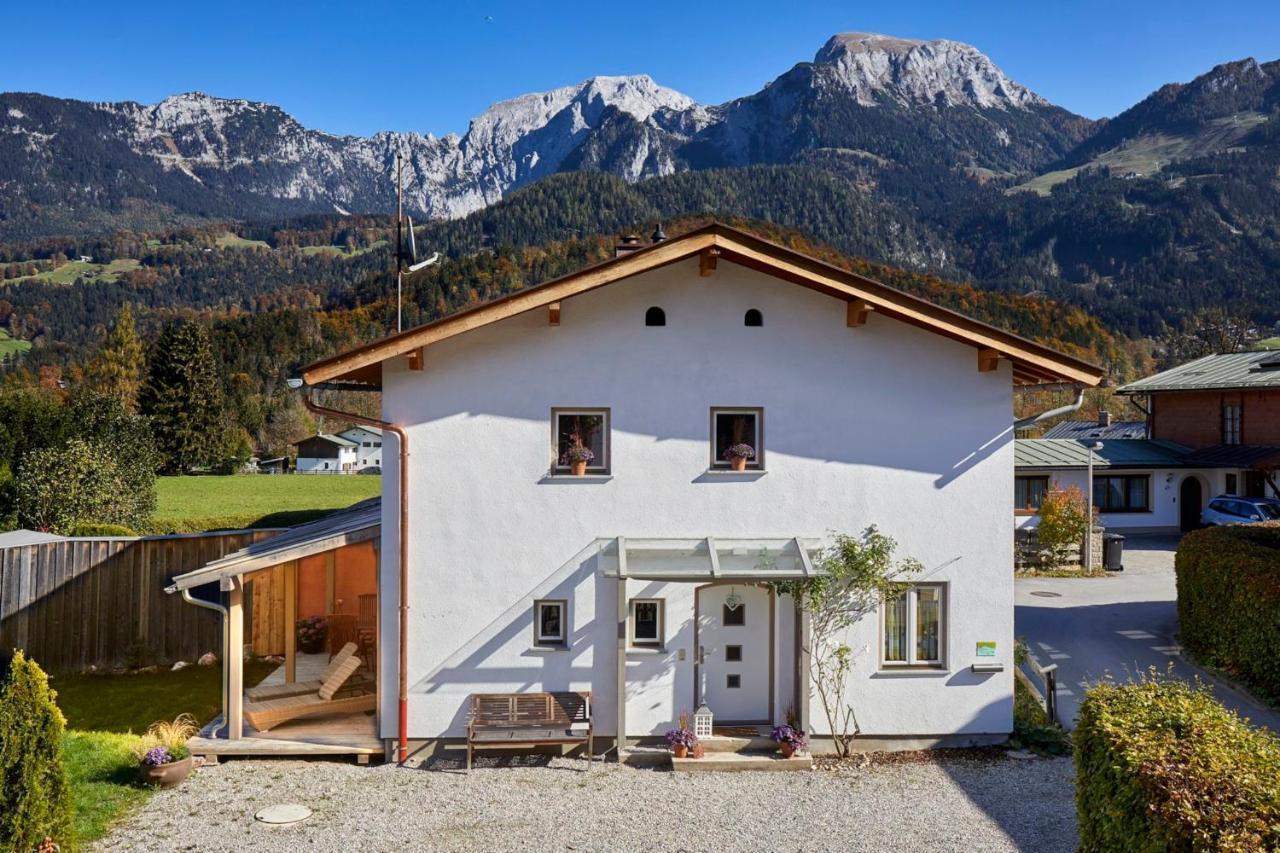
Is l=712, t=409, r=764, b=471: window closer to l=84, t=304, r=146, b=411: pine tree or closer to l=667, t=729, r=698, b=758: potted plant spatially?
l=667, t=729, r=698, b=758: potted plant

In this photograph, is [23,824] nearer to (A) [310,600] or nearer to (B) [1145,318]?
(A) [310,600]

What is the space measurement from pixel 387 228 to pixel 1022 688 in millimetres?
176859

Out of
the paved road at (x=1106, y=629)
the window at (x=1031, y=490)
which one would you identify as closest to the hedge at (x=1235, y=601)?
the paved road at (x=1106, y=629)

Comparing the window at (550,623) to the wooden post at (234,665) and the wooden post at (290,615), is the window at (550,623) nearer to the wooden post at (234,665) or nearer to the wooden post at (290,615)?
the wooden post at (234,665)

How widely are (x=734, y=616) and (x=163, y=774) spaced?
7601mm

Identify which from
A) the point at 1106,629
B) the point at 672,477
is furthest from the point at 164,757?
the point at 1106,629

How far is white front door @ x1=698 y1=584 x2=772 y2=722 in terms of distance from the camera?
1198 cm

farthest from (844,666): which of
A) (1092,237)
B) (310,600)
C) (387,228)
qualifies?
(387,228)

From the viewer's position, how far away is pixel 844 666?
1178cm

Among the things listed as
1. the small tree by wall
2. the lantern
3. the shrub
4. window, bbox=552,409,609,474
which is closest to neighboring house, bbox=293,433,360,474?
window, bbox=552,409,609,474

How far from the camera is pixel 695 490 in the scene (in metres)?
11.9

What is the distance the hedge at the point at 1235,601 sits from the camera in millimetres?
14070

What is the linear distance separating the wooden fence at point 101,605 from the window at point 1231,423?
38071mm

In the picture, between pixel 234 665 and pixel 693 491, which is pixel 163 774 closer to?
pixel 234 665
